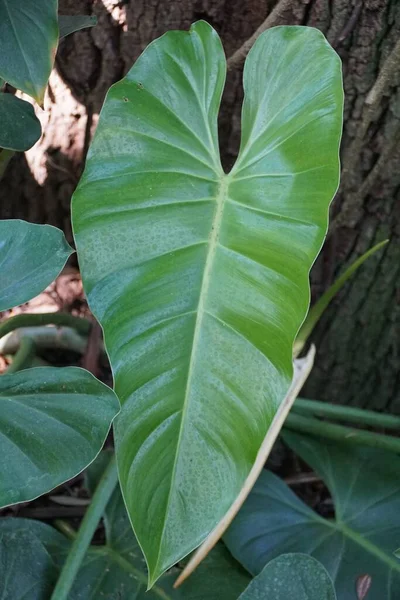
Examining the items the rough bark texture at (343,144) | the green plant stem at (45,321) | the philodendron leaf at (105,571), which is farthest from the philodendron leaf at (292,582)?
the green plant stem at (45,321)

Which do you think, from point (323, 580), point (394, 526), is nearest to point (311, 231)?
point (323, 580)

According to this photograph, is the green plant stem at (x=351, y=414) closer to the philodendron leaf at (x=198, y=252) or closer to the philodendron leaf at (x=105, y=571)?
the philodendron leaf at (x=105, y=571)

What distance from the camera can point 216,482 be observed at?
61 centimetres

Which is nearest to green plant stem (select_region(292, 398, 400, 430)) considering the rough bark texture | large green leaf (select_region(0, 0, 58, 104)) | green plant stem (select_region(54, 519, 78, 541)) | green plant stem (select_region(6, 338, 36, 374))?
the rough bark texture

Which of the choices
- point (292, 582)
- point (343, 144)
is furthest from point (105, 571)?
point (343, 144)

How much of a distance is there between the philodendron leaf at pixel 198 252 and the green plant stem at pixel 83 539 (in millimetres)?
235

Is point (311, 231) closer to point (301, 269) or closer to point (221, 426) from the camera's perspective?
point (301, 269)

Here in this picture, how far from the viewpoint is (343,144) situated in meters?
1.02

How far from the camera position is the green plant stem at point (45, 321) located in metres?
1.15

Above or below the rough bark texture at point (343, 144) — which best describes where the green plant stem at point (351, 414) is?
below

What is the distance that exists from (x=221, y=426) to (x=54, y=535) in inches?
16.9

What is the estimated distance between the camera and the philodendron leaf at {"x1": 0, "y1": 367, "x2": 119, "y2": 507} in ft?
1.96

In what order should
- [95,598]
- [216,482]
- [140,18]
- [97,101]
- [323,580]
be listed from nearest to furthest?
[216,482], [323,580], [95,598], [140,18], [97,101]

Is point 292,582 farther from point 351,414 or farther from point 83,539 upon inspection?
point 351,414
